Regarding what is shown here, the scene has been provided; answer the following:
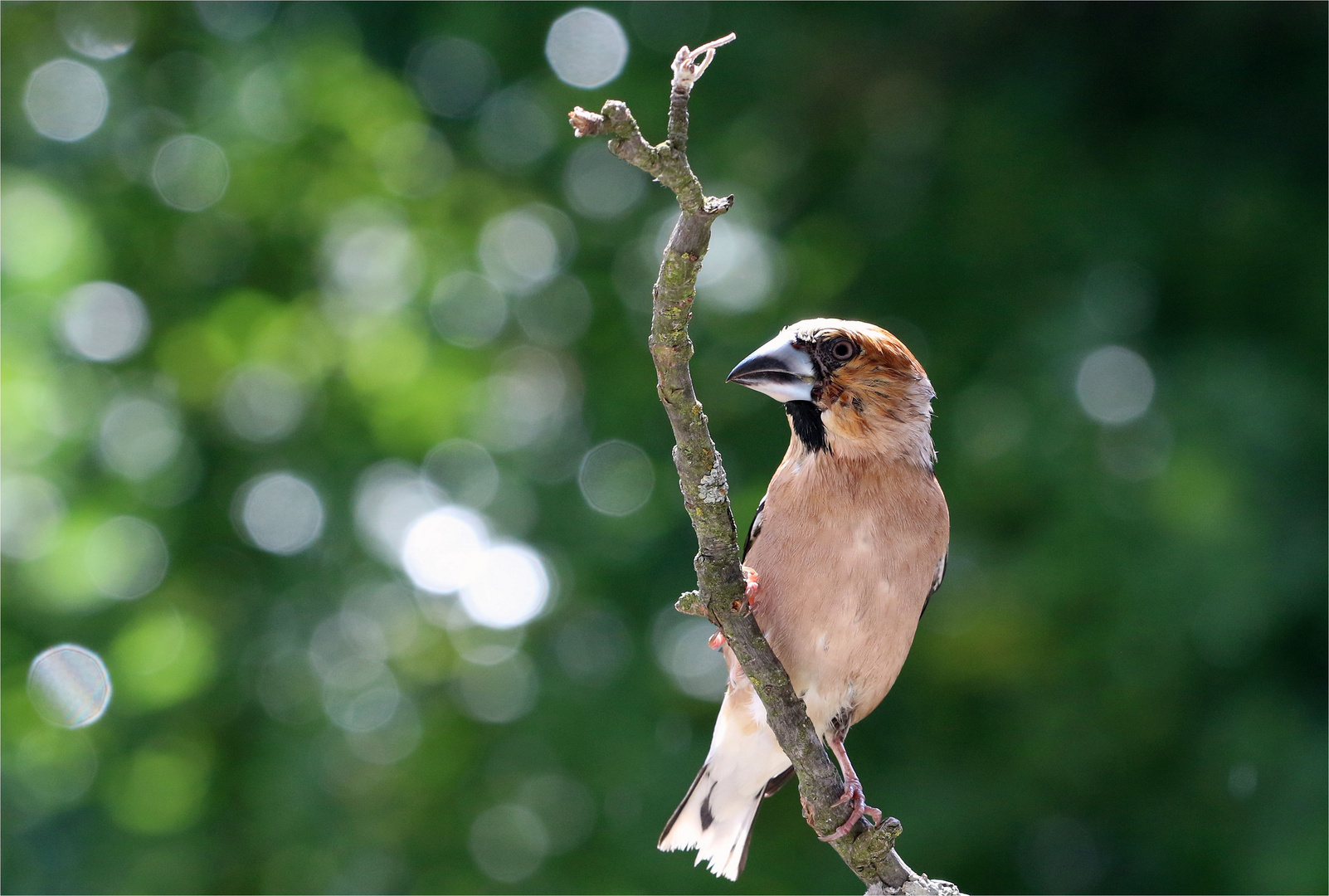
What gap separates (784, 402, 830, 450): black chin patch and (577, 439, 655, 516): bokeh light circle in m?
2.95

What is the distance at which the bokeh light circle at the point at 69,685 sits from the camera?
656 centimetres

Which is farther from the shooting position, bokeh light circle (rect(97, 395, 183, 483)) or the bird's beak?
bokeh light circle (rect(97, 395, 183, 483))

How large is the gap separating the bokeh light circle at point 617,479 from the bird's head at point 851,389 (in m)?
2.91

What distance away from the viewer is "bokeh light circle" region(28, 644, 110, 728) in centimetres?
656

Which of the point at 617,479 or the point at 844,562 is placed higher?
the point at 844,562

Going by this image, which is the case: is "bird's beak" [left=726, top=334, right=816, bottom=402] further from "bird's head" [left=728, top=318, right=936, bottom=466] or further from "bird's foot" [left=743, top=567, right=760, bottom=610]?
"bird's foot" [left=743, top=567, right=760, bottom=610]

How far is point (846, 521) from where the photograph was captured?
325cm

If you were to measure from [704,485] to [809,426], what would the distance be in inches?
48.0

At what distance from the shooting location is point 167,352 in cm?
708

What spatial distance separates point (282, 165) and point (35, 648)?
3.43 m

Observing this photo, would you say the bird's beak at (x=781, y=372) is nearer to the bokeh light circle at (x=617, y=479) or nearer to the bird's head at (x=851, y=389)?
the bird's head at (x=851, y=389)

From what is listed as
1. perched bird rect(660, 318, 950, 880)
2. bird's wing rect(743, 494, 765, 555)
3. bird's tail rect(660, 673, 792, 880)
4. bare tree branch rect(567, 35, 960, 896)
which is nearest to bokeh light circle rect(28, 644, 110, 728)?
bird's tail rect(660, 673, 792, 880)

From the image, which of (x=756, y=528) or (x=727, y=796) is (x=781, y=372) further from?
(x=727, y=796)

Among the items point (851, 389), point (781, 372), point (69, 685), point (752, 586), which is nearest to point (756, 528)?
point (752, 586)
